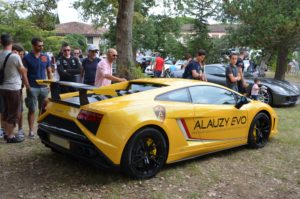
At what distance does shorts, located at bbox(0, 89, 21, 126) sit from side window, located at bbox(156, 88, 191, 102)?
8.42ft

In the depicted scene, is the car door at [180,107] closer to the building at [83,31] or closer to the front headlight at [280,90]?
the front headlight at [280,90]

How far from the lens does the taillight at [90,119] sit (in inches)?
175

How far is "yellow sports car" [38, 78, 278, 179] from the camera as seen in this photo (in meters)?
4.45

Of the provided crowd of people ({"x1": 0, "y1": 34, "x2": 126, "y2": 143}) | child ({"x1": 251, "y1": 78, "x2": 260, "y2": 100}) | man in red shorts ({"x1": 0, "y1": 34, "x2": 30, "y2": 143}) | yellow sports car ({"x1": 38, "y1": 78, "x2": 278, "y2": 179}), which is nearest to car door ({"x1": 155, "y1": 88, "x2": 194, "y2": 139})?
yellow sports car ({"x1": 38, "y1": 78, "x2": 278, "y2": 179})

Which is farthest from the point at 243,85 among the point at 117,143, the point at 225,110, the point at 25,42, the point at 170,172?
the point at 25,42

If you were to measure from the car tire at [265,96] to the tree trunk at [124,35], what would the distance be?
453cm

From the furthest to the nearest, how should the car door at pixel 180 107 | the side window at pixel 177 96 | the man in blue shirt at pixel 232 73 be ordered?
1. the man in blue shirt at pixel 232 73
2. the side window at pixel 177 96
3. the car door at pixel 180 107

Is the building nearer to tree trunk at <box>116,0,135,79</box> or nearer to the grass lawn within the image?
tree trunk at <box>116,0,135,79</box>

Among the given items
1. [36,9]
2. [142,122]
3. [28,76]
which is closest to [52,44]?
[36,9]

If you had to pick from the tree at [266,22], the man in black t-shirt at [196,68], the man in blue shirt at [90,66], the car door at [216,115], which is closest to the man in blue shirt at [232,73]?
the man in black t-shirt at [196,68]

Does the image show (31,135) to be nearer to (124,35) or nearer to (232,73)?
(124,35)

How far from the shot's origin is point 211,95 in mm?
5844

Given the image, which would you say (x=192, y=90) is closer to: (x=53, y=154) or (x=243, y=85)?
(x=53, y=154)

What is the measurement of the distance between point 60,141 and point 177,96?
1746 mm
